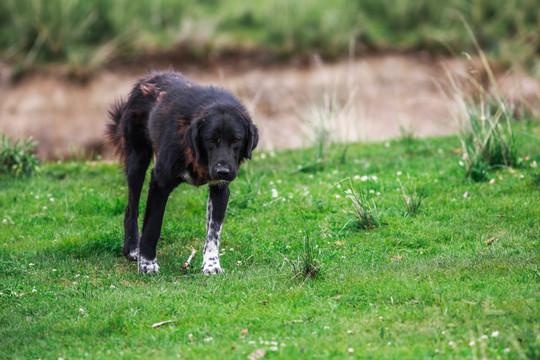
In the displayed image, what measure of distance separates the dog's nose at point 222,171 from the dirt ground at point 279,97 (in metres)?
8.06

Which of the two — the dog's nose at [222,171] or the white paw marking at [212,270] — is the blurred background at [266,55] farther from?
the dog's nose at [222,171]

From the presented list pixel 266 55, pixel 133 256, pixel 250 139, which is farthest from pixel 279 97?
pixel 250 139

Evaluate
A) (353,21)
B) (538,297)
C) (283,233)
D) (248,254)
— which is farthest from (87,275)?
(353,21)

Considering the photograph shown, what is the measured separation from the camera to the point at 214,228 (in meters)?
6.62

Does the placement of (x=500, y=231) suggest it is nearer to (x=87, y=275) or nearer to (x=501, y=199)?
(x=501, y=199)

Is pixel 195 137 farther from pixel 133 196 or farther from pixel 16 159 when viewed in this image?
pixel 16 159

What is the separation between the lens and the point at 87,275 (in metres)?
6.53

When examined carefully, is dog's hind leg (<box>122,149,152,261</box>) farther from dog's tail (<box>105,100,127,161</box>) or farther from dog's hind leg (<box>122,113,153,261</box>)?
dog's tail (<box>105,100,127,161</box>)

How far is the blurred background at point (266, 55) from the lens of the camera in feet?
51.4

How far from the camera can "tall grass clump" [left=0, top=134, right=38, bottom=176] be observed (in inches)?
380

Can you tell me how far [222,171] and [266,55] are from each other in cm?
1216

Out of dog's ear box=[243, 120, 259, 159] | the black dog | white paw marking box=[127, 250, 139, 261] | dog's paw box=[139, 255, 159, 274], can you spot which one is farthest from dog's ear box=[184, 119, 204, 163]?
white paw marking box=[127, 250, 139, 261]

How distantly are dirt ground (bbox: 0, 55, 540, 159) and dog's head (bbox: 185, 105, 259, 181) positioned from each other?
7747 mm

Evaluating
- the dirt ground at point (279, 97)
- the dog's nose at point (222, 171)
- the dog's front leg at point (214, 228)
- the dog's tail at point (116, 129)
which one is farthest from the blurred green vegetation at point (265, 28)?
the dog's nose at point (222, 171)
